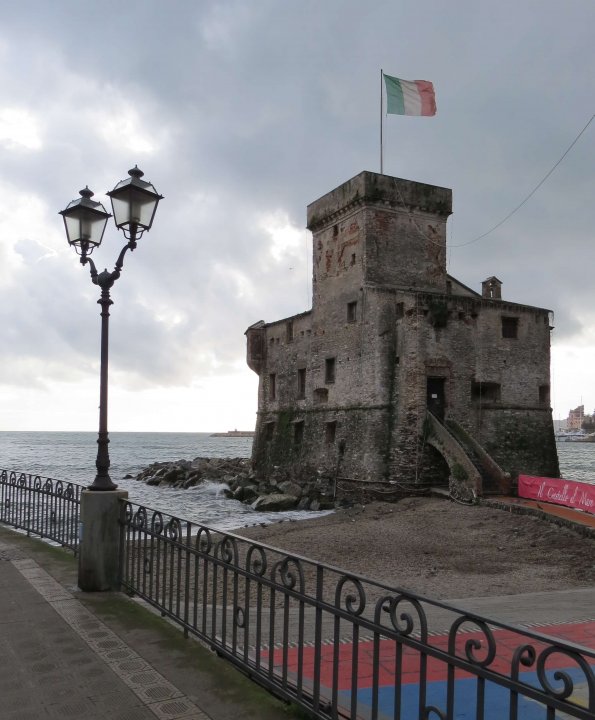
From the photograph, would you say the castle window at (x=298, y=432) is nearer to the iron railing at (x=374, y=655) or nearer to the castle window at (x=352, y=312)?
the castle window at (x=352, y=312)

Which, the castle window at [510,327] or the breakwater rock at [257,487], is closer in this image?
the breakwater rock at [257,487]

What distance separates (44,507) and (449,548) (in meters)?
10.2

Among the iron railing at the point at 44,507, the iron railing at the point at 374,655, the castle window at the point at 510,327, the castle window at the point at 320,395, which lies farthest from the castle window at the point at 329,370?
the iron railing at the point at 374,655

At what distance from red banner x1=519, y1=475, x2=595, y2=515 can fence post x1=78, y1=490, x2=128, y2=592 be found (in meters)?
15.4

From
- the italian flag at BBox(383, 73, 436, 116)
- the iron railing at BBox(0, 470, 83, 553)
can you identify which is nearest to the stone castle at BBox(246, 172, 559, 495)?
the italian flag at BBox(383, 73, 436, 116)

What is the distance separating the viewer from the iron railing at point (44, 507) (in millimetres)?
9141

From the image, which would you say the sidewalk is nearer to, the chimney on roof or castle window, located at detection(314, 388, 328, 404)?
castle window, located at detection(314, 388, 328, 404)

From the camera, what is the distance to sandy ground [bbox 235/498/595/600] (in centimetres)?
1208

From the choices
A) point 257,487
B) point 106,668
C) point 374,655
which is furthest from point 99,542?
point 257,487

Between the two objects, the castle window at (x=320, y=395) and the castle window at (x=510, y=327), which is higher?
the castle window at (x=510, y=327)

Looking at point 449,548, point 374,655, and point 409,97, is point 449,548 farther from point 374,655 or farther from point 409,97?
point 409,97

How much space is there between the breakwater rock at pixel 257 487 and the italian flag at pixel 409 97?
17.2 metres

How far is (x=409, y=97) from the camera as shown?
89.6ft

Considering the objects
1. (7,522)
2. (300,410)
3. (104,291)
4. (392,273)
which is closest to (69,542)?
(7,522)
